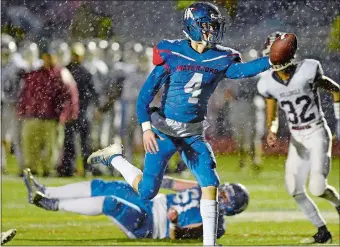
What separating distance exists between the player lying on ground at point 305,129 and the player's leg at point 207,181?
105 cm

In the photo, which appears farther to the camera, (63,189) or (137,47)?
(137,47)

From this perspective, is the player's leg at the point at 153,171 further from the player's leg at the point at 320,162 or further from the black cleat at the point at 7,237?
the player's leg at the point at 320,162

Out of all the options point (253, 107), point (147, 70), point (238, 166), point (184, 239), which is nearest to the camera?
point (184, 239)

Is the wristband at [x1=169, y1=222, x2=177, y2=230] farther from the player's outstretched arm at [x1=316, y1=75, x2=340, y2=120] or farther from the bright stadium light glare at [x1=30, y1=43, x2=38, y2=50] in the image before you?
the bright stadium light glare at [x1=30, y1=43, x2=38, y2=50]

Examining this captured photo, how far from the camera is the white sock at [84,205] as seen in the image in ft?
19.4

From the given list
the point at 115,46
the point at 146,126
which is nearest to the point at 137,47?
the point at 115,46

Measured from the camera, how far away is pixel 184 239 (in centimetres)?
588

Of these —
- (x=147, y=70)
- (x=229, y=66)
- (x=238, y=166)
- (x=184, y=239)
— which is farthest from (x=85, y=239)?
(x=238, y=166)

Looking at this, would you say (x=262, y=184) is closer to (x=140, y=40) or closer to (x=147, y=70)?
(x=147, y=70)

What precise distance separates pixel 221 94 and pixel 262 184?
1.43m

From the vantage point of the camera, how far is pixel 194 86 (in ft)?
16.1

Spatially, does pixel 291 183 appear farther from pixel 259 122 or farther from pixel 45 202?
pixel 259 122

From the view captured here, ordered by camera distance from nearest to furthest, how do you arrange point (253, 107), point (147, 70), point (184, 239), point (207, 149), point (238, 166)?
point (207, 149)
point (184, 239)
point (147, 70)
point (238, 166)
point (253, 107)

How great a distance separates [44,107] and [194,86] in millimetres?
2892
